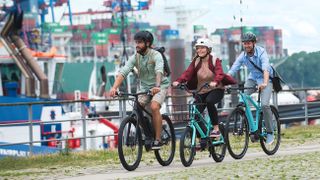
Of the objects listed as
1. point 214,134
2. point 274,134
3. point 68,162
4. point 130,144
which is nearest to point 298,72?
point 274,134

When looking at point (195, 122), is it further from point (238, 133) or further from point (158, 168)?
point (238, 133)

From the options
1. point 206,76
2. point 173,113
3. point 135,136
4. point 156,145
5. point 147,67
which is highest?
point 147,67

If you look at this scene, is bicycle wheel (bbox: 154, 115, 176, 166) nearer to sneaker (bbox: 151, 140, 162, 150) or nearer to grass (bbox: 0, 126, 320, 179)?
sneaker (bbox: 151, 140, 162, 150)

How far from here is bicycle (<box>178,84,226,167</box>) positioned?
36.4 feet

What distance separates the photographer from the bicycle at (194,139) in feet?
36.4

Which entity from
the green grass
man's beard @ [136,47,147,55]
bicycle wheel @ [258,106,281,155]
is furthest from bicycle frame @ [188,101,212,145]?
the green grass

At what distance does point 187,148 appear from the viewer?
11180 millimetres

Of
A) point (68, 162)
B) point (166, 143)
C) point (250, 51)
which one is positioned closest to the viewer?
point (166, 143)

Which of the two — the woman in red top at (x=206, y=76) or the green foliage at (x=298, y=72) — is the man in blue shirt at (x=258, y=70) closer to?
the woman in red top at (x=206, y=76)

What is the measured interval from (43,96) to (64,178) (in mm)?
35547

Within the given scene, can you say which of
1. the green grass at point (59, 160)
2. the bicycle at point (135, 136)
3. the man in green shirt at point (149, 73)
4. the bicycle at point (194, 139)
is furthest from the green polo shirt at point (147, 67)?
the green grass at point (59, 160)

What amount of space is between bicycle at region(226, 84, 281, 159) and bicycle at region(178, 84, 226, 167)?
15 cm

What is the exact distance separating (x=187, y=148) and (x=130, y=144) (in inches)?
28.4

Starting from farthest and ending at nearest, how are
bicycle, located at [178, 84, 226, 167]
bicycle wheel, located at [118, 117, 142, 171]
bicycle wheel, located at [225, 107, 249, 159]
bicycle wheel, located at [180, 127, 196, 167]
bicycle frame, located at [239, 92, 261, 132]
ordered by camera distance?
bicycle frame, located at [239, 92, 261, 132] → bicycle wheel, located at [225, 107, 249, 159] → bicycle, located at [178, 84, 226, 167] → bicycle wheel, located at [180, 127, 196, 167] → bicycle wheel, located at [118, 117, 142, 171]
